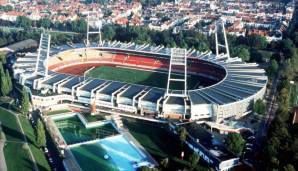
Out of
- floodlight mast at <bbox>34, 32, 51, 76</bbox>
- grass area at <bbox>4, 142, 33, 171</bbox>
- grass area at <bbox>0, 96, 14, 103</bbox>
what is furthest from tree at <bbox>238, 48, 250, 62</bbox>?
grass area at <bbox>4, 142, 33, 171</bbox>

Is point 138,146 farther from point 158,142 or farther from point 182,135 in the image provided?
point 182,135

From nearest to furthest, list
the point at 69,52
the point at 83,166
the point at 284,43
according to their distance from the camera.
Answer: the point at 83,166 < the point at 69,52 < the point at 284,43

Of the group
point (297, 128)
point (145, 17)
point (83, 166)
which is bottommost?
point (83, 166)

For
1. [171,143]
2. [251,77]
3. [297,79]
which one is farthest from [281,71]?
[171,143]

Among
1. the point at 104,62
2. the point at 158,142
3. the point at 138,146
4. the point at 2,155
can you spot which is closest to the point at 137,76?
the point at 104,62

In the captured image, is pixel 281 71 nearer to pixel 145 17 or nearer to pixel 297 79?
pixel 297 79

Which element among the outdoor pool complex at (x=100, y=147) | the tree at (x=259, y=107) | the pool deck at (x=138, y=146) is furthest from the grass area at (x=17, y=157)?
the tree at (x=259, y=107)
